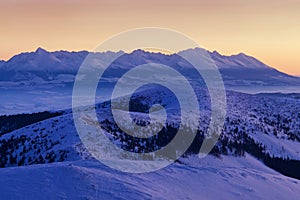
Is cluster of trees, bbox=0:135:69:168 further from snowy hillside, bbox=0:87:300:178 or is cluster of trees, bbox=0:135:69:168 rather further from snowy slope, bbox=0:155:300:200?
snowy slope, bbox=0:155:300:200

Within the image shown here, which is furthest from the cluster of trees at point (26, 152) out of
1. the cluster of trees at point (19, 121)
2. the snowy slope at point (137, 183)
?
the cluster of trees at point (19, 121)

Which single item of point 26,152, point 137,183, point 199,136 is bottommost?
point 26,152

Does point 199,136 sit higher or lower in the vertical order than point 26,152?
higher

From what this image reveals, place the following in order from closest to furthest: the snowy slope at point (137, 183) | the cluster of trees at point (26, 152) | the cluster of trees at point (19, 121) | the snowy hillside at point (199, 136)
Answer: the snowy slope at point (137, 183) < the cluster of trees at point (26, 152) < the snowy hillside at point (199, 136) < the cluster of trees at point (19, 121)

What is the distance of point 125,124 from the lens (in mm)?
50812

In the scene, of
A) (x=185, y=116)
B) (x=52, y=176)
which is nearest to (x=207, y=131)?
(x=185, y=116)

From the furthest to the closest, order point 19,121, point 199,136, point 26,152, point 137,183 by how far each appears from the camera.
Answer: point 19,121 → point 199,136 → point 26,152 → point 137,183

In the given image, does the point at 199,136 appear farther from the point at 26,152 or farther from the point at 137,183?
the point at 137,183

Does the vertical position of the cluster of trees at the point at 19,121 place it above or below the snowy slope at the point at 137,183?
below

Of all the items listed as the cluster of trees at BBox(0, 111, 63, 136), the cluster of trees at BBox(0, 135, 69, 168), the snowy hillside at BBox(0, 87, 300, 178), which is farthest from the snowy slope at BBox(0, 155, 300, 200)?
the cluster of trees at BBox(0, 111, 63, 136)

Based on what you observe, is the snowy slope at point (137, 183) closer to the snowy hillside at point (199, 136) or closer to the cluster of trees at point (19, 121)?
the snowy hillside at point (199, 136)

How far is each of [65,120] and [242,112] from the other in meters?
40.6

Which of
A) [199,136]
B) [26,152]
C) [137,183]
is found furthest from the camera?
[199,136]

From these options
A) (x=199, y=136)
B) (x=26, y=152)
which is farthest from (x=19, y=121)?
(x=199, y=136)
